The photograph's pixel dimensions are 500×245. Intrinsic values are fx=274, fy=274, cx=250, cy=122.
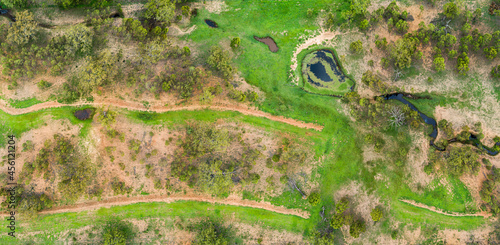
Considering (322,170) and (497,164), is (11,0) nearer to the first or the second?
(322,170)

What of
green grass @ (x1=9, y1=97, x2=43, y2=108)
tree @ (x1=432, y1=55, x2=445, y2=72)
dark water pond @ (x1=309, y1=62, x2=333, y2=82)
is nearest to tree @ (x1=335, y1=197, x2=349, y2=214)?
dark water pond @ (x1=309, y1=62, x2=333, y2=82)

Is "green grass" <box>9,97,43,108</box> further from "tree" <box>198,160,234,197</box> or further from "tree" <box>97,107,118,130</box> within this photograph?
"tree" <box>198,160,234,197</box>

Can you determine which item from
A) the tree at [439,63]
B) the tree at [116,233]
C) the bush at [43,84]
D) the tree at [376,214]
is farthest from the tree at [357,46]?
the bush at [43,84]

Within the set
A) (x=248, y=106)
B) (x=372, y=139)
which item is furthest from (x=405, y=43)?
(x=248, y=106)

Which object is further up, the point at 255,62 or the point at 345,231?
the point at 255,62

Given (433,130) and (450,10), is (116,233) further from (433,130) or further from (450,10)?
(450,10)
